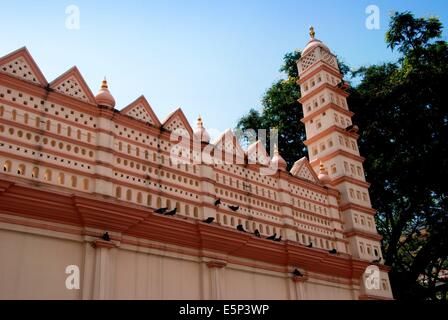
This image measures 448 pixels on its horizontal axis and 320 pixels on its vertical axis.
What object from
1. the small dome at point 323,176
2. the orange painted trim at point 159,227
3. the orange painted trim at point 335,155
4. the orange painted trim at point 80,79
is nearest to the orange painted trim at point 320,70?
the orange painted trim at point 335,155

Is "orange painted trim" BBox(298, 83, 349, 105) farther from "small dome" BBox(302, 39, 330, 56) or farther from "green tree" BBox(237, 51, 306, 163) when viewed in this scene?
"green tree" BBox(237, 51, 306, 163)

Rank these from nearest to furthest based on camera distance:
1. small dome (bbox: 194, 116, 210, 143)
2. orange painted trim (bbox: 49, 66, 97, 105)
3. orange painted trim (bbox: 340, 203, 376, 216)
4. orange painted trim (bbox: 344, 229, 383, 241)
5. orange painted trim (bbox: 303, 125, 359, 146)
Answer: orange painted trim (bbox: 49, 66, 97, 105) → small dome (bbox: 194, 116, 210, 143) → orange painted trim (bbox: 344, 229, 383, 241) → orange painted trim (bbox: 340, 203, 376, 216) → orange painted trim (bbox: 303, 125, 359, 146)

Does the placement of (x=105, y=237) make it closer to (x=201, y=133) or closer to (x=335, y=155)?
Answer: (x=201, y=133)

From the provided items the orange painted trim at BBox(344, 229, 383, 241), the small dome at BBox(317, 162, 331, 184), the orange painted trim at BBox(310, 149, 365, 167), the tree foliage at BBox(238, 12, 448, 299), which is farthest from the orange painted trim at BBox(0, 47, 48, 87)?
the tree foliage at BBox(238, 12, 448, 299)

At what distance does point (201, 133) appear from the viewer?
12.8 metres

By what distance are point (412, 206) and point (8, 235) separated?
1763cm

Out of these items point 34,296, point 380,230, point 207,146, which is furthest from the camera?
point 380,230

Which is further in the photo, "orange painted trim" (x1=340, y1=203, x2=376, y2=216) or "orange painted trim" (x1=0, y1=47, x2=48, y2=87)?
"orange painted trim" (x1=340, y1=203, x2=376, y2=216)

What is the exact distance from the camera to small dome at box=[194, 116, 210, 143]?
41.4ft

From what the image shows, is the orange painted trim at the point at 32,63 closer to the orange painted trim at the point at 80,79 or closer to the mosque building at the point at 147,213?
the mosque building at the point at 147,213

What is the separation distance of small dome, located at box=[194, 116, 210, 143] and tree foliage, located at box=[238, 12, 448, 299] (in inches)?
423

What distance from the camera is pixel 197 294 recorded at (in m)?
10.8
